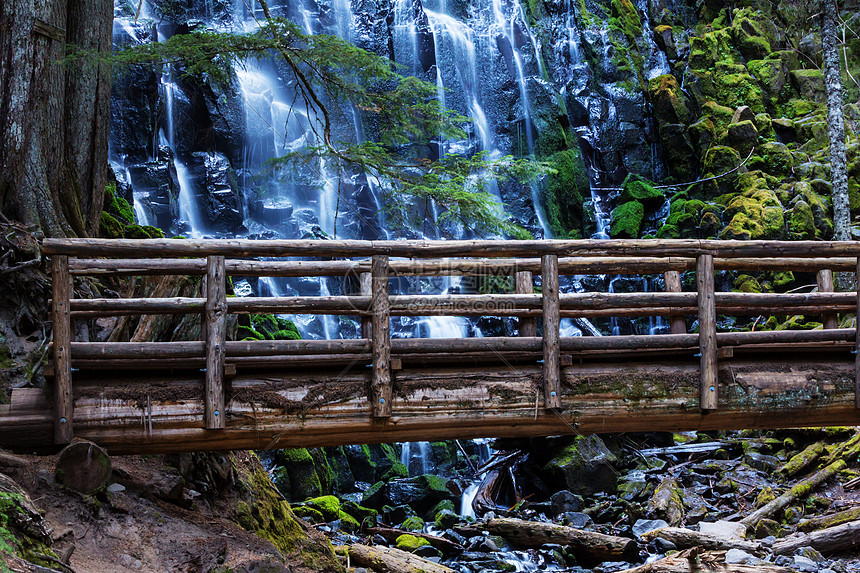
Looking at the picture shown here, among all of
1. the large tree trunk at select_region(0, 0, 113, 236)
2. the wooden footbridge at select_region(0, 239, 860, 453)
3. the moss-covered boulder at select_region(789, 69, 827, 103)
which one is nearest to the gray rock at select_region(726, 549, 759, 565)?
the wooden footbridge at select_region(0, 239, 860, 453)

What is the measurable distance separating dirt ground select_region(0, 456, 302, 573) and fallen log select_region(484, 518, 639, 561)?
4758 mm

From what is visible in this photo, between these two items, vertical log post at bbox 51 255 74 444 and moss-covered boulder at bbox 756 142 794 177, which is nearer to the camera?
vertical log post at bbox 51 255 74 444

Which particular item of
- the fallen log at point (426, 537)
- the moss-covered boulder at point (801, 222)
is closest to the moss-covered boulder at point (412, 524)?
the fallen log at point (426, 537)

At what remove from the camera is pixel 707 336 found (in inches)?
217

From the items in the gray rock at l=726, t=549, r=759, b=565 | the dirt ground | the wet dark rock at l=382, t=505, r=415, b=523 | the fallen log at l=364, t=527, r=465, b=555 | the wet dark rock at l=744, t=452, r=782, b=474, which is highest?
the dirt ground

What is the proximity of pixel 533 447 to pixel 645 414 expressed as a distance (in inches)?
299

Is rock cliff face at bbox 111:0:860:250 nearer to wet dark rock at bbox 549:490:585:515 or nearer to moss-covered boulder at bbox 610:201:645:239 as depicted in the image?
moss-covered boulder at bbox 610:201:645:239

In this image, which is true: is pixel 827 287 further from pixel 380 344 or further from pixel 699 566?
pixel 380 344

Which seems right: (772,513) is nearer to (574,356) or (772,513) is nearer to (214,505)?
(574,356)

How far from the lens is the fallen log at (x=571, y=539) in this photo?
8758 millimetres

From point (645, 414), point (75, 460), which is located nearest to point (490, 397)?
point (645, 414)

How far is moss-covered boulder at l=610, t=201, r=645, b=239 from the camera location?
20.0 meters

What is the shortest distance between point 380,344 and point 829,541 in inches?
279

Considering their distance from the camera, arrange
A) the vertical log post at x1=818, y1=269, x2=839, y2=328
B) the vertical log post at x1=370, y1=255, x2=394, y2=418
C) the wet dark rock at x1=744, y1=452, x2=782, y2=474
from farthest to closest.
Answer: the wet dark rock at x1=744, y1=452, x2=782, y2=474 < the vertical log post at x1=818, y1=269, x2=839, y2=328 < the vertical log post at x1=370, y1=255, x2=394, y2=418
